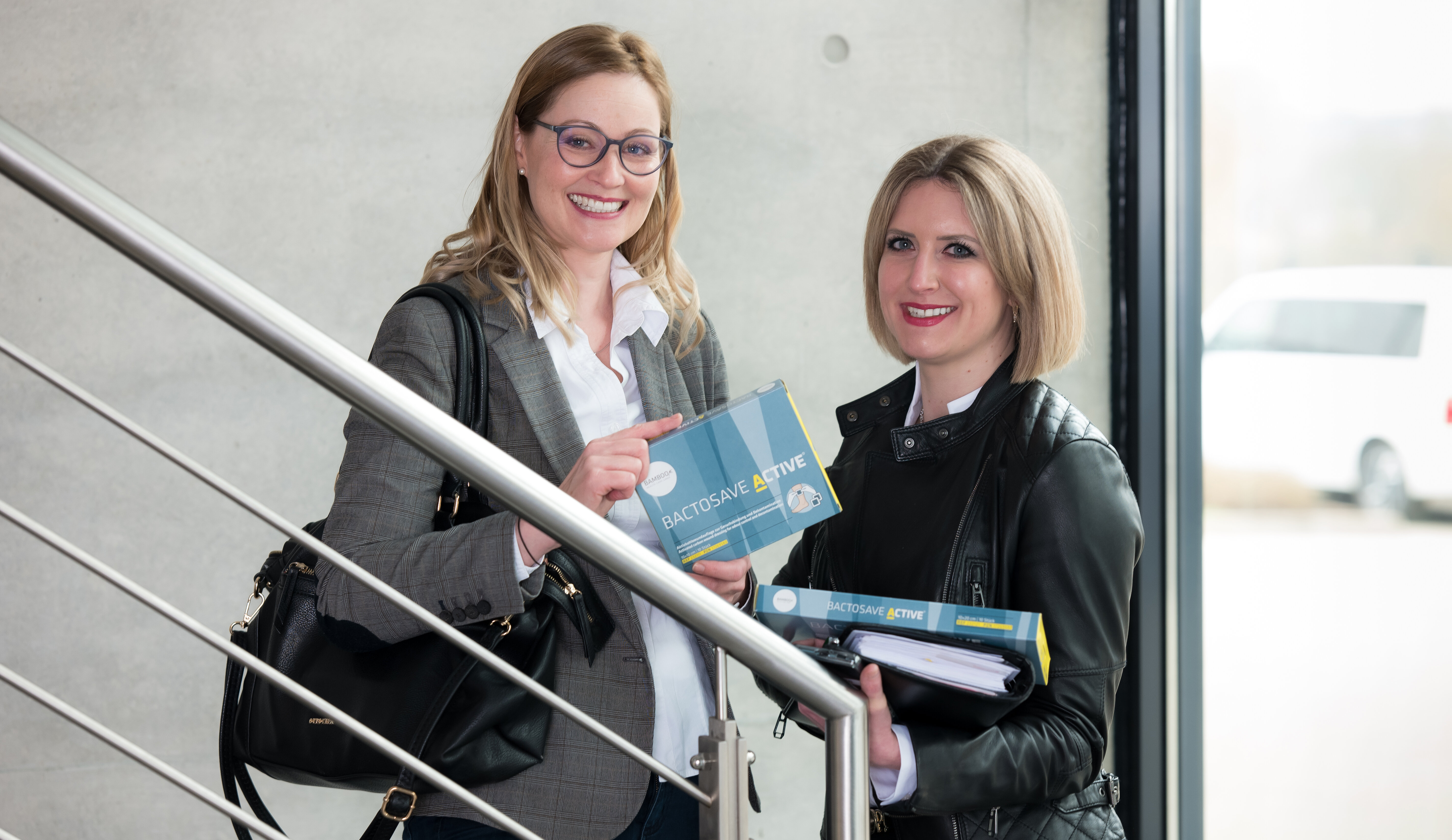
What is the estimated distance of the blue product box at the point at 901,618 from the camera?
1.05m

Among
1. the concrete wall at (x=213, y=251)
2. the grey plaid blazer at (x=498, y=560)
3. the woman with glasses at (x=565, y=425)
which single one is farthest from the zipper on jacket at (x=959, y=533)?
the concrete wall at (x=213, y=251)

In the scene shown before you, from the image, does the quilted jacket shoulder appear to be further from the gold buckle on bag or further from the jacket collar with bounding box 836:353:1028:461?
the gold buckle on bag

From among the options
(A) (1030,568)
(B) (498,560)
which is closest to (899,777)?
(A) (1030,568)

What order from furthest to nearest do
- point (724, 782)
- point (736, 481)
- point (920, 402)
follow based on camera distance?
point (920, 402) < point (736, 481) < point (724, 782)

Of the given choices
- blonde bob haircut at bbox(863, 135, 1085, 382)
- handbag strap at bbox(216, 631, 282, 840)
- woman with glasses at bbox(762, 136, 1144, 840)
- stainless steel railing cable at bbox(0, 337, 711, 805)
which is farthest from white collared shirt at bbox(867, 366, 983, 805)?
handbag strap at bbox(216, 631, 282, 840)

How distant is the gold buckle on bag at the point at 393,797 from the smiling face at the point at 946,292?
821 mm

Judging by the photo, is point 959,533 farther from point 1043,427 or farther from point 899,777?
point 899,777

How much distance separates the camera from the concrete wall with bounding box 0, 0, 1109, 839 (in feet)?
8.11

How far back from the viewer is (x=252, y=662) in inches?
39.4

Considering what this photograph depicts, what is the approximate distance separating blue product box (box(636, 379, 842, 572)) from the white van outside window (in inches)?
81.5

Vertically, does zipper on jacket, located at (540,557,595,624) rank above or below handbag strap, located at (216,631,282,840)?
above

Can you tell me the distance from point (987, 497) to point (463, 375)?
2.22 feet

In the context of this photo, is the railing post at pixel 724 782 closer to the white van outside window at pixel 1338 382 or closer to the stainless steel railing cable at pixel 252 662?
the stainless steel railing cable at pixel 252 662

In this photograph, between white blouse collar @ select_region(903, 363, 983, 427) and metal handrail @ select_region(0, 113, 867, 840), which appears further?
white blouse collar @ select_region(903, 363, 983, 427)
